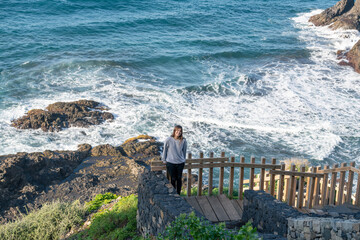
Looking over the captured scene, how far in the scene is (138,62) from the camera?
30609 millimetres

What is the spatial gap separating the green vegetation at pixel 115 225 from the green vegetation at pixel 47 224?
661 mm

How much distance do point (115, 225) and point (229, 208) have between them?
2645mm

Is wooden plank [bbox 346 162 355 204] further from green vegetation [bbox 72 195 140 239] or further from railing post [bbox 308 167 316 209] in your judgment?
green vegetation [bbox 72 195 140 239]

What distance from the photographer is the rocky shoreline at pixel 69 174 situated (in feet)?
43.8

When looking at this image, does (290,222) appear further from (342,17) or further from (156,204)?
(342,17)

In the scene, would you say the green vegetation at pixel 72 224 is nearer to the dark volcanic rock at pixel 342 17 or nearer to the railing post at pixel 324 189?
the railing post at pixel 324 189

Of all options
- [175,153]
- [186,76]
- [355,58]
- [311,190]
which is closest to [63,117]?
[186,76]

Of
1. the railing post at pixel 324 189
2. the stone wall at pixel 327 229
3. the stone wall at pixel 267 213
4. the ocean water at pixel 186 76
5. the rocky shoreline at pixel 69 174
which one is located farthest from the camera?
the ocean water at pixel 186 76

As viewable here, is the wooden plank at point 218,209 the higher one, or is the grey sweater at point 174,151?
the grey sweater at point 174,151

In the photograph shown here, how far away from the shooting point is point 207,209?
881 centimetres

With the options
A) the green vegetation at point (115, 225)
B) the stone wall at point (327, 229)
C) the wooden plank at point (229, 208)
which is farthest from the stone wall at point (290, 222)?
the green vegetation at point (115, 225)

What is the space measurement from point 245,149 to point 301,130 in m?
3.43

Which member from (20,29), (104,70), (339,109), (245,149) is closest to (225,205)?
(245,149)

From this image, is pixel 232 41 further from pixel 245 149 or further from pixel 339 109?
pixel 245 149
